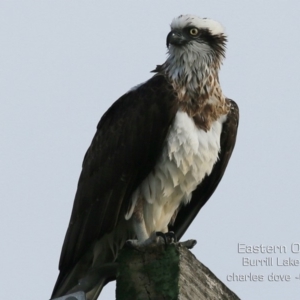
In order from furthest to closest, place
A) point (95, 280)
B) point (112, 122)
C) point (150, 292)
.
Answer: 1. point (112, 122)
2. point (95, 280)
3. point (150, 292)

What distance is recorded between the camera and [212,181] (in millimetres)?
9031

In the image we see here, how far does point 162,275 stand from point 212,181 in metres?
3.88

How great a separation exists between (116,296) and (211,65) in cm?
413

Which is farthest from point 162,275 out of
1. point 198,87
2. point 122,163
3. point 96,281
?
point 198,87

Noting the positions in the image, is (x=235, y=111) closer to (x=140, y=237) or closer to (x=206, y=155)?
(x=206, y=155)

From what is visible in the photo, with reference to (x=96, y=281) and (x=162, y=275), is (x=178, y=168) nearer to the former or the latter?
(x=96, y=281)

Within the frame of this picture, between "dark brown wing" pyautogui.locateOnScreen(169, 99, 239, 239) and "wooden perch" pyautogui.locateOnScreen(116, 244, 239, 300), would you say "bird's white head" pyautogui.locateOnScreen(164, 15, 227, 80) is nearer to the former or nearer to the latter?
"dark brown wing" pyautogui.locateOnScreen(169, 99, 239, 239)

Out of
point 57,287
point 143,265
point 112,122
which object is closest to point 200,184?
point 112,122

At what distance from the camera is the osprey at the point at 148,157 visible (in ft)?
27.0

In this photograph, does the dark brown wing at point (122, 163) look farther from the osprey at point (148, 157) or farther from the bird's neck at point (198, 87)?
the bird's neck at point (198, 87)

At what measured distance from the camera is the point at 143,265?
5352mm

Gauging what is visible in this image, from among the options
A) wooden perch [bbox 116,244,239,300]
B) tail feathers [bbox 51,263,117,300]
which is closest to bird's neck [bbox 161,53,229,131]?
tail feathers [bbox 51,263,117,300]

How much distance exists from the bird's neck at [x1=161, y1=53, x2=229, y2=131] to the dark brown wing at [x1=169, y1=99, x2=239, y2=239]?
6.8 inches

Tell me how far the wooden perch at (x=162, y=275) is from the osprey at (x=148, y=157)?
2686 mm
